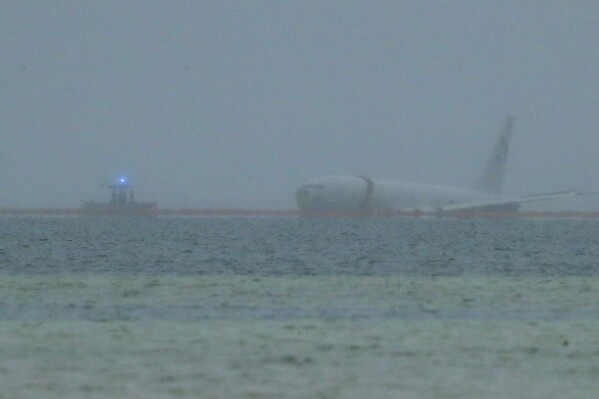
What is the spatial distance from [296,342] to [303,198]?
9665cm

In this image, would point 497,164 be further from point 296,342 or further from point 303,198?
point 296,342

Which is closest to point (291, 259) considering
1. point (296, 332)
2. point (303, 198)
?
point (296, 332)

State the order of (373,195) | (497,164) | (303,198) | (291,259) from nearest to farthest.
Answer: (291,259) < (303,198) < (373,195) < (497,164)

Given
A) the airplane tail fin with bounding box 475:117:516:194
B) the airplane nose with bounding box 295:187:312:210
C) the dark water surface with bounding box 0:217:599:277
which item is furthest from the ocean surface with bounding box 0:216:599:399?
the airplane tail fin with bounding box 475:117:516:194

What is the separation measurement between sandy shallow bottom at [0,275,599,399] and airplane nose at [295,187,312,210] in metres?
86.8

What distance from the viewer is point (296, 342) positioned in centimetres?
1462

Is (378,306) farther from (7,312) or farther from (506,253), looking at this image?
(506,253)

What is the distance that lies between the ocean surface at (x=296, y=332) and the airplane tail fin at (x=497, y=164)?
96.4m

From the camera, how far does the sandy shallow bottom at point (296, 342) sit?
37.7 feet

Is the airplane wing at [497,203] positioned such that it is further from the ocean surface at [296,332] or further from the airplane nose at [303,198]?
the ocean surface at [296,332]

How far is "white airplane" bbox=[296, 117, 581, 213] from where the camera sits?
111m

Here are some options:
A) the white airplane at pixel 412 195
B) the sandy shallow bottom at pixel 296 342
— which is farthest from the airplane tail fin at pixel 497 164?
the sandy shallow bottom at pixel 296 342

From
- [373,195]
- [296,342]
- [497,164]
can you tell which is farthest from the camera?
[497,164]

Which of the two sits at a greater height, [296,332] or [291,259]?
[291,259]
